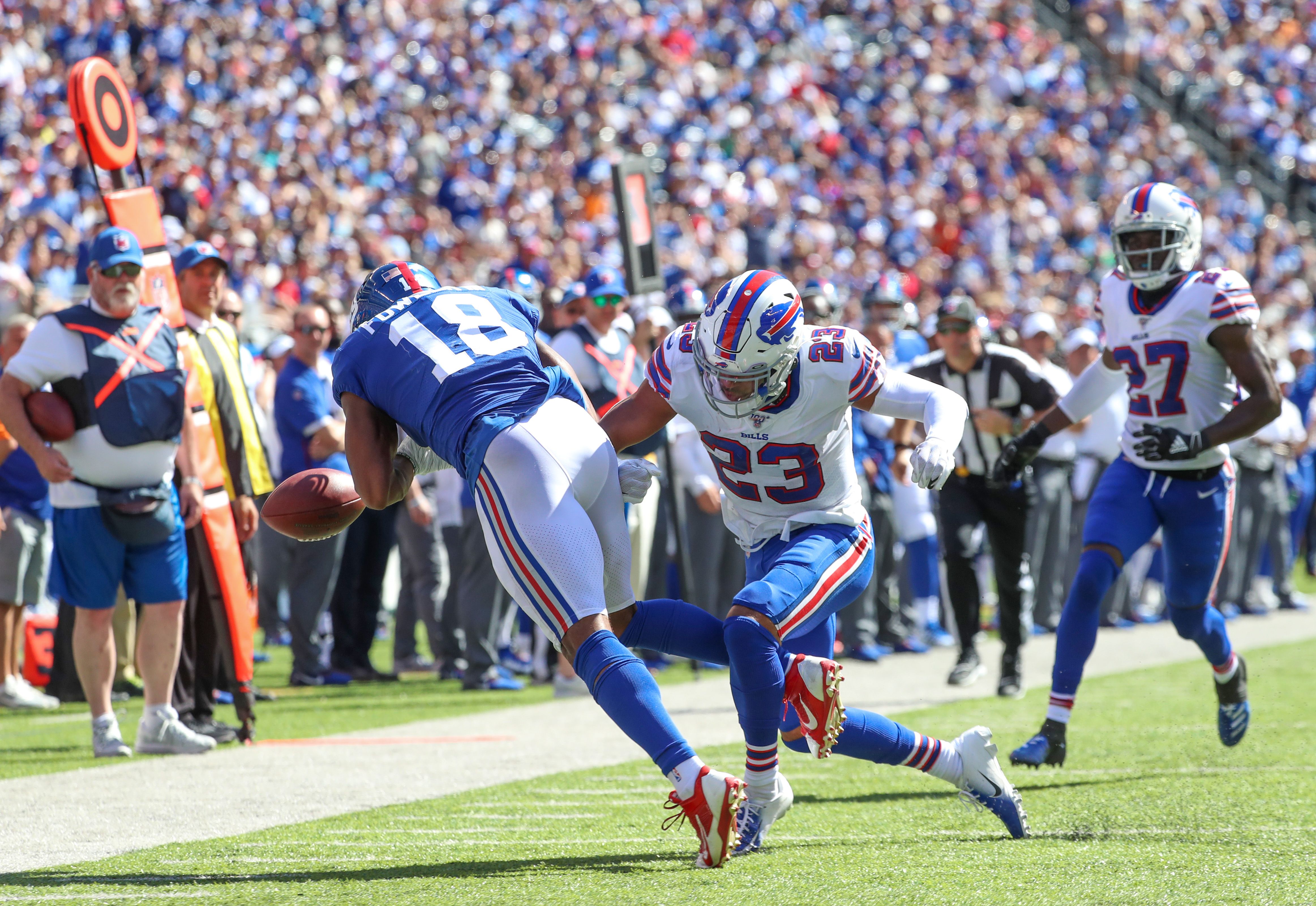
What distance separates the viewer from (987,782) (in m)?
4.28

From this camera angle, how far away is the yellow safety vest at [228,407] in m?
6.66

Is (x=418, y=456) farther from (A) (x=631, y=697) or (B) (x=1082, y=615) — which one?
(B) (x=1082, y=615)

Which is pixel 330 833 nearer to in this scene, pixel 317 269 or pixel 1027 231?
pixel 317 269

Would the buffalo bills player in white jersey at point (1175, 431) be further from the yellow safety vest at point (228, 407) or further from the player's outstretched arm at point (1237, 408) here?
the yellow safety vest at point (228, 407)

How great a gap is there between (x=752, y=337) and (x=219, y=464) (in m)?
3.30

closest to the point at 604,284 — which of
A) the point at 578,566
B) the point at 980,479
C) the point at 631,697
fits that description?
the point at 980,479

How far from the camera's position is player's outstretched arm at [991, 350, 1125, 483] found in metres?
5.91

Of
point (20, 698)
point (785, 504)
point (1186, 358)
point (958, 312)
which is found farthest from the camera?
point (958, 312)

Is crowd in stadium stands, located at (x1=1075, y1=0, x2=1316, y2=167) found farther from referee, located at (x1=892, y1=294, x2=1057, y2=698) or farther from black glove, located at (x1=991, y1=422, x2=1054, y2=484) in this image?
black glove, located at (x1=991, y1=422, x2=1054, y2=484)

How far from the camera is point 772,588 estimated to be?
13.3ft

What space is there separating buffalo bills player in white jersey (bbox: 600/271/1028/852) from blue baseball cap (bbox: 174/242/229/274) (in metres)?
2.86

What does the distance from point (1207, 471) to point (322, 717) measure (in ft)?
13.7

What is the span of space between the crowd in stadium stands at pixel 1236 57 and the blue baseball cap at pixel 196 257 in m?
22.4

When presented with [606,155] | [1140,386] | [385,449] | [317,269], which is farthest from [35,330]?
[606,155]
